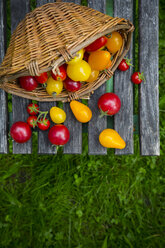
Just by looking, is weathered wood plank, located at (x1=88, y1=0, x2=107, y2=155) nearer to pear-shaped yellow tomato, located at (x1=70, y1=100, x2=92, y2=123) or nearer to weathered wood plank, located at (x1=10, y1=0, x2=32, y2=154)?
pear-shaped yellow tomato, located at (x1=70, y1=100, x2=92, y2=123)

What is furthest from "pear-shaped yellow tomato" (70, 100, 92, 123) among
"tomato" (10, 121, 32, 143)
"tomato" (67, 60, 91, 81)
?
"tomato" (10, 121, 32, 143)

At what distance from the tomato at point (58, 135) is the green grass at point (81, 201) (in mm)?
614

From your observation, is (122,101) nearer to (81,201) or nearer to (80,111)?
(80,111)

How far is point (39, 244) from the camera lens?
1800 mm

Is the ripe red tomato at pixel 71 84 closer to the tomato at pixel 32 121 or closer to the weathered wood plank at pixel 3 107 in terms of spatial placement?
the tomato at pixel 32 121

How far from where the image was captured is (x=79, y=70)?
115cm

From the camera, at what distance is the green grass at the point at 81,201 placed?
182cm

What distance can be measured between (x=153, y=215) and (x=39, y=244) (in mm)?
1114

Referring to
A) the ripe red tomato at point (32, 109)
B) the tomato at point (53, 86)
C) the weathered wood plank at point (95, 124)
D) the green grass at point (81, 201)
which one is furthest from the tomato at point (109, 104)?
the green grass at point (81, 201)

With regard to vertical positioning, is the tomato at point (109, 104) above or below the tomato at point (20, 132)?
above

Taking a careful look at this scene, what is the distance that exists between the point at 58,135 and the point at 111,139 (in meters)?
0.35

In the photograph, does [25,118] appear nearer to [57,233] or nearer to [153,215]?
[57,233]

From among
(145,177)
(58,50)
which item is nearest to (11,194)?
(145,177)

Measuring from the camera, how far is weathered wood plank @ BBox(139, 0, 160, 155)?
1.42 metres
